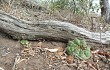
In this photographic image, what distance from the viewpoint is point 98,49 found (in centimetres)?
373

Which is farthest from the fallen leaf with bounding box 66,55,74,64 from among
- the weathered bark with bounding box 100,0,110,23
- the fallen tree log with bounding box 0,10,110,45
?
the weathered bark with bounding box 100,0,110,23

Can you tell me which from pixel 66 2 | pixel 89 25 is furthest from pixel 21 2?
pixel 89 25

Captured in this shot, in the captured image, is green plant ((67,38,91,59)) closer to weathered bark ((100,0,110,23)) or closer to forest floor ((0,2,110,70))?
forest floor ((0,2,110,70))

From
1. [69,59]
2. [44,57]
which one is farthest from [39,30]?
[69,59]

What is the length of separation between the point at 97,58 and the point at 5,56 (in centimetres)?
128

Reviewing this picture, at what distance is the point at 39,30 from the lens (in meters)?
3.56

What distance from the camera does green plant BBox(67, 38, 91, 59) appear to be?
3416 mm

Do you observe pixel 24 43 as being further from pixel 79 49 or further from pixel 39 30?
pixel 79 49

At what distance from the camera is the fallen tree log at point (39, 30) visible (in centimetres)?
350

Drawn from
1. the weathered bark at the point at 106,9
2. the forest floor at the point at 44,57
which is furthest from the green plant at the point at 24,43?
the weathered bark at the point at 106,9

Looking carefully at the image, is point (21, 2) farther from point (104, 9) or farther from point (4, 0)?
point (104, 9)

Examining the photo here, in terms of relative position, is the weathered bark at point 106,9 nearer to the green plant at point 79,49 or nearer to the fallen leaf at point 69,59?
the green plant at point 79,49

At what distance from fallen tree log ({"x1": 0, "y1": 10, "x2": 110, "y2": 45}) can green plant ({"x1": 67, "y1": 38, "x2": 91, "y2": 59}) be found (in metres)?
0.16

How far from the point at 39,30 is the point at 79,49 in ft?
2.07
